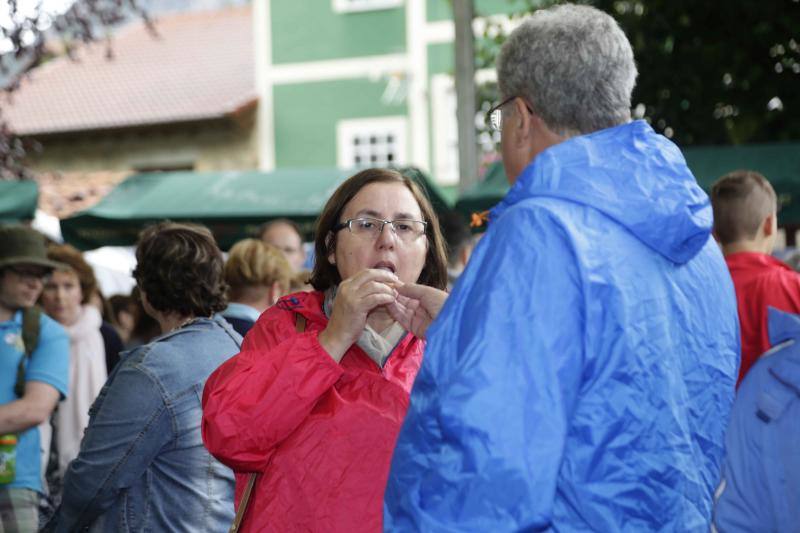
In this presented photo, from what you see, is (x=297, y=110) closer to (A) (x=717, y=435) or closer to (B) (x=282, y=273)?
(B) (x=282, y=273)

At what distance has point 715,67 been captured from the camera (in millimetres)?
8102

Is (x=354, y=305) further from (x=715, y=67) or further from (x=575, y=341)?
(x=715, y=67)

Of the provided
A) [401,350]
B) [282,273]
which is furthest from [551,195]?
[282,273]

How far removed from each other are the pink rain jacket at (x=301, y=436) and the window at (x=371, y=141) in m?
19.7

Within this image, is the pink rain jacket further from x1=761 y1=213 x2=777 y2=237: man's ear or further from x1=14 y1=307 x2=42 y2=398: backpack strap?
x1=761 y1=213 x2=777 y2=237: man's ear

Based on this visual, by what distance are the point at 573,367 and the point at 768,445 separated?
197cm

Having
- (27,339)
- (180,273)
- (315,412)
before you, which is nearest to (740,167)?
(180,273)

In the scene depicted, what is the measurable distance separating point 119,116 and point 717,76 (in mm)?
18841

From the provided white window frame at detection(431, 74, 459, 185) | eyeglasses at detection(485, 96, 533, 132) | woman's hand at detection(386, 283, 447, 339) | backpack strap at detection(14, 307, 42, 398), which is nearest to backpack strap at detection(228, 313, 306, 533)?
woman's hand at detection(386, 283, 447, 339)

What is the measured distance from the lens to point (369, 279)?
2377 millimetres

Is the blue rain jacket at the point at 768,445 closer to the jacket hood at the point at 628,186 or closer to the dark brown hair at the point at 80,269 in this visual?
the jacket hood at the point at 628,186

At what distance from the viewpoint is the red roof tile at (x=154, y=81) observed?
2402cm

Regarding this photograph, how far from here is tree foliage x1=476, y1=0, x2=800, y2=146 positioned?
7.92 meters

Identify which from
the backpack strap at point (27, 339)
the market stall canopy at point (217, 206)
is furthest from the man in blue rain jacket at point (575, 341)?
the market stall canopy at point (217, 206)
